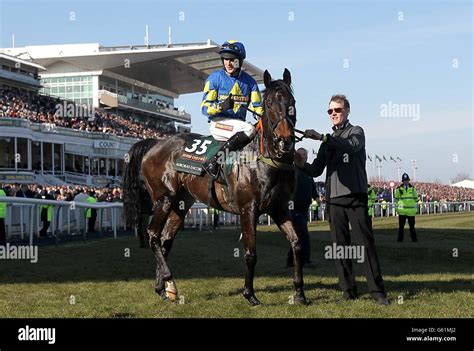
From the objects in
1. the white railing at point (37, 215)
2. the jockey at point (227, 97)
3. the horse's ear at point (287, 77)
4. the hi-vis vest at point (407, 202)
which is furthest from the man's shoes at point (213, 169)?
the hi-vis vest at point (407, 202)

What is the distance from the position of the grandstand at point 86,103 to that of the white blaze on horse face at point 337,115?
27664 mm

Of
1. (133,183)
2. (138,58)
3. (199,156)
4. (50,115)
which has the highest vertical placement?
(138,58)

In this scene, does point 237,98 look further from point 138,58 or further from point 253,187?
point 138,58

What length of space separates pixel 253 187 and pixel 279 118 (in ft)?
2.47

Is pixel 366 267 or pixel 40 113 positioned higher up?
pixel 40 113

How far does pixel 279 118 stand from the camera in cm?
597

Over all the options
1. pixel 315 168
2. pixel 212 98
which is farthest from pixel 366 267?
pixel 212 98

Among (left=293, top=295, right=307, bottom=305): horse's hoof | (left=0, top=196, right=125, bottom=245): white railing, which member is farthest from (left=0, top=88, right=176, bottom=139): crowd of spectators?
(left=293, top=295, right=307, bottom=305): horse's hoof
